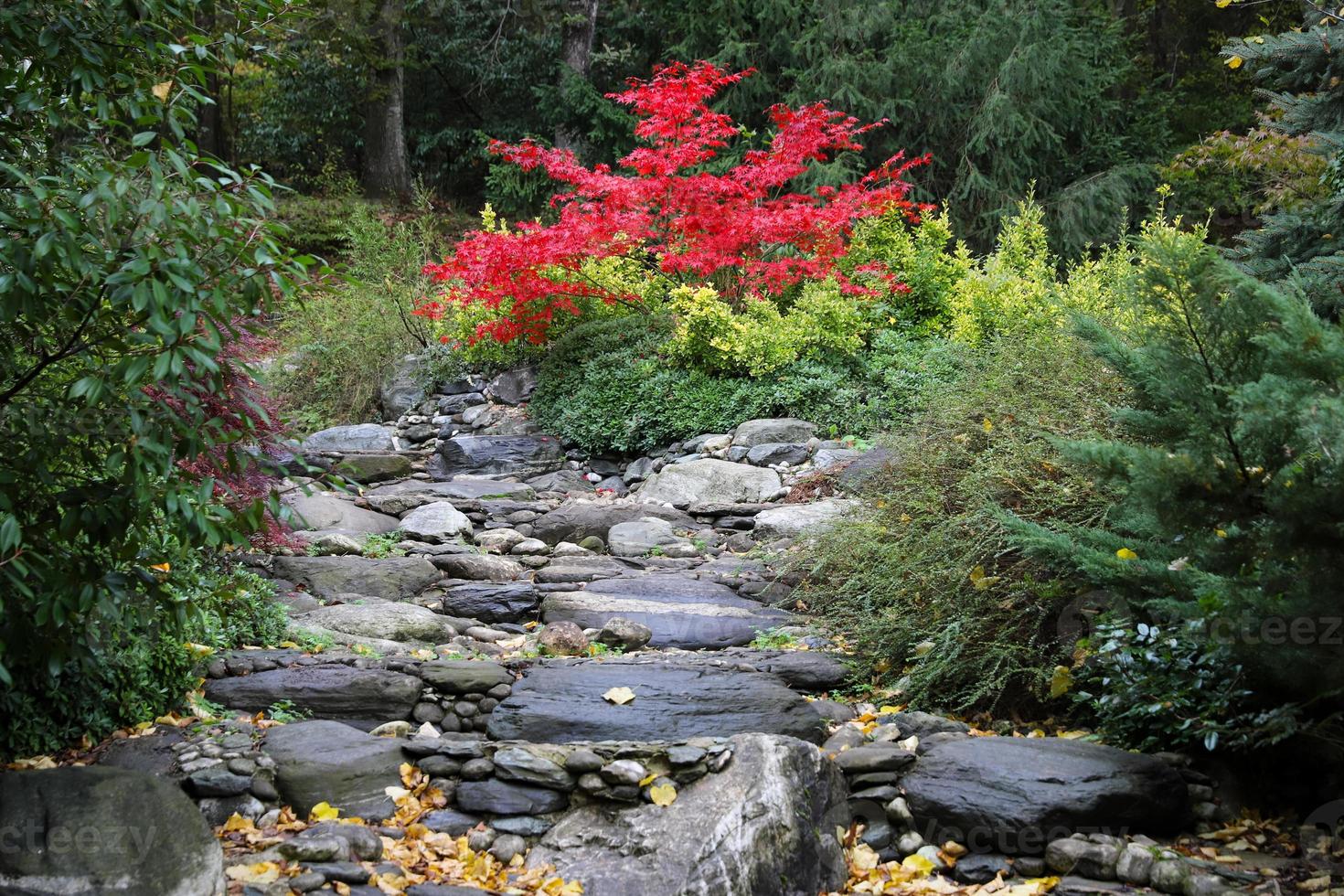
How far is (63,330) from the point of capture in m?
3.26

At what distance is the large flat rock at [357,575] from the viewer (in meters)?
5.79

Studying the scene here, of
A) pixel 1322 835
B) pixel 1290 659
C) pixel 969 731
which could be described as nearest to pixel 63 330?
pixel 969 731

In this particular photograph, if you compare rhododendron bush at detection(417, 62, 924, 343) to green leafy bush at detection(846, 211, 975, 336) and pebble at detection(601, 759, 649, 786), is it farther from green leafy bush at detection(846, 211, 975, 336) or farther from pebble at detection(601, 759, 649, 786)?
pebble at detection(601, 759, 649, 786)

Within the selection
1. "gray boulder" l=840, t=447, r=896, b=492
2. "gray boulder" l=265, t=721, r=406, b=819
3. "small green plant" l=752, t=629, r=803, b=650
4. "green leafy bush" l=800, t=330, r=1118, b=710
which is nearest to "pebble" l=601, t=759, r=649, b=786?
"gray boulder" l=265, t=721, r=406, b=819

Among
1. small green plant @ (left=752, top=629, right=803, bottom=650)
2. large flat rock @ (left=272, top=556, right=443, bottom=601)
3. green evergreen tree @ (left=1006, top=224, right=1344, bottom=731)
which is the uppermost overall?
green evergreen tree @ (left=1006, top=224, right=1344, bottom=731)

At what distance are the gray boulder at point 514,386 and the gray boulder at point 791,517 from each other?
3832mm

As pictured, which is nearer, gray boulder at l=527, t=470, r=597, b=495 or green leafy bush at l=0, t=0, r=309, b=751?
green leafy bush at l=0, t=0, r=309, b=751

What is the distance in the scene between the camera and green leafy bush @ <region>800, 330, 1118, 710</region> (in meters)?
4.32

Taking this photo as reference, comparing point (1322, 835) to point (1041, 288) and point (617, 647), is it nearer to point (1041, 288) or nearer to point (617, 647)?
point (617, 647)

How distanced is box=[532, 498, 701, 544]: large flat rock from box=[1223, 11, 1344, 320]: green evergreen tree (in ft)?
14.4

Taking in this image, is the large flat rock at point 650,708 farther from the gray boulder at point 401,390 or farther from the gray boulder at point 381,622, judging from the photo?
the gray boulder at point 401,390

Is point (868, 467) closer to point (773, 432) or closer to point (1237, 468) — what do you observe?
point (773, 432)

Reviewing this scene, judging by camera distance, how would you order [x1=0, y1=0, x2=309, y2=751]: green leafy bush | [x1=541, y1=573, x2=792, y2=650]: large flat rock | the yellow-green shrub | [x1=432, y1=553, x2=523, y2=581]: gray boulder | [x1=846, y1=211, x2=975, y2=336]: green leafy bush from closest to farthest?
[x1=0, y1=0, x2=309, y2=751]: green leafy bush
[x1=541, y1=573, x2=792, y2=650]: large flat rock
[x1=432, y1=553, x2=523, y2=581]: gray boulder
the yellow-green shrub
[x1=846, y1=211, x2=975, y2=336]: green leafy bush

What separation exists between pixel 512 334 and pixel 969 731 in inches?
277
